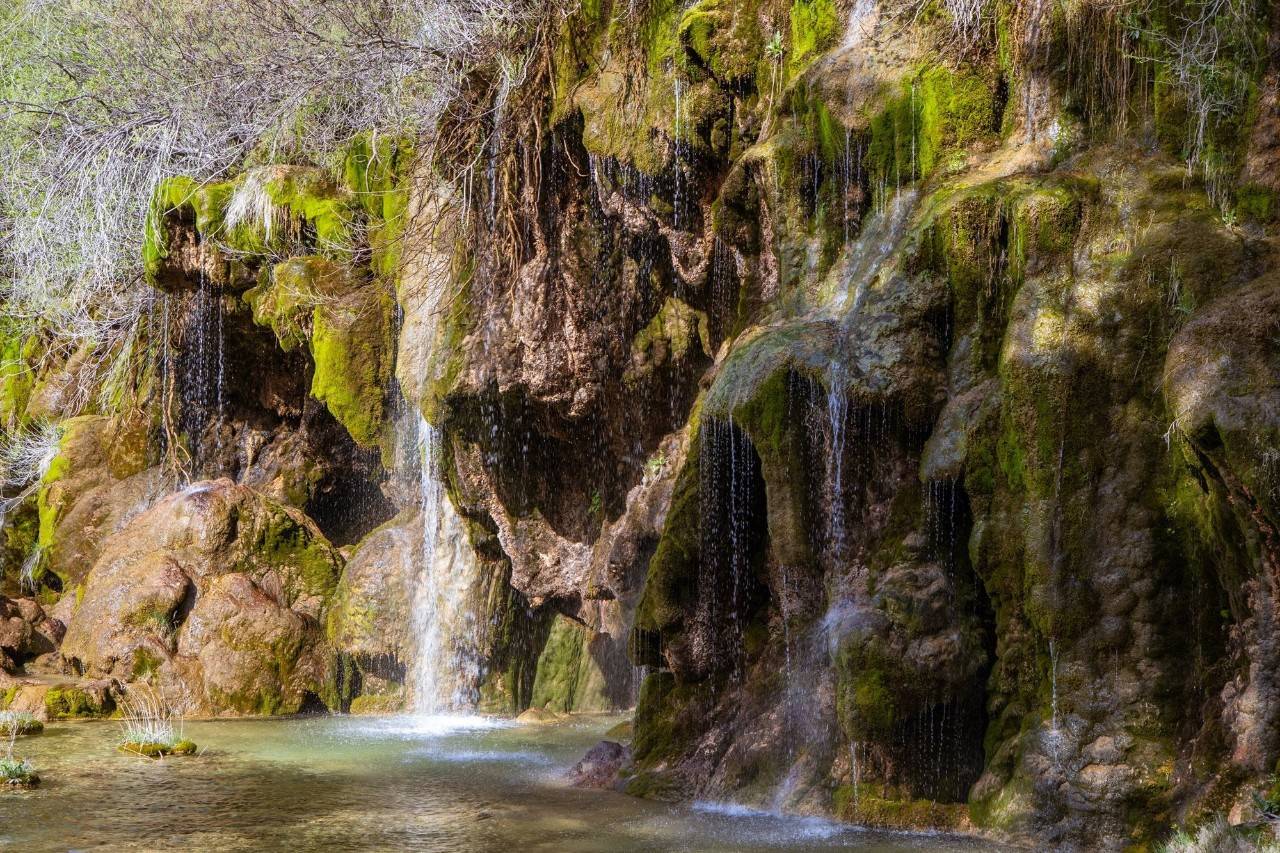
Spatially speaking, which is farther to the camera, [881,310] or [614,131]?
[614,131]

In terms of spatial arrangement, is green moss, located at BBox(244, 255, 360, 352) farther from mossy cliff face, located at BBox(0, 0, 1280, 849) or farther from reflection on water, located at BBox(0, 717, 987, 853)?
reflection on water, located at BBox(0, 717, 987, 853)

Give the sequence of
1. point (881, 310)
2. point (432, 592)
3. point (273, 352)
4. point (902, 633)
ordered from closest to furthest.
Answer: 1. point (902, 633)
2. point (881, 310)
3. point (432, 592)
4. point (273, 352)

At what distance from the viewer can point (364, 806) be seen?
836 cm

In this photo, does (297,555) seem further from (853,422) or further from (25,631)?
(853,422)

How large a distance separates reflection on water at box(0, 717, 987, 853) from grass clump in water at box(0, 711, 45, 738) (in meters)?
0.18

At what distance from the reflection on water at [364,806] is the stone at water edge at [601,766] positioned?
155mm

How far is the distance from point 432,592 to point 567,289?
3.89m

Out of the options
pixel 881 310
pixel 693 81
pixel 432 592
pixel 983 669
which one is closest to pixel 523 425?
pixel 432 592

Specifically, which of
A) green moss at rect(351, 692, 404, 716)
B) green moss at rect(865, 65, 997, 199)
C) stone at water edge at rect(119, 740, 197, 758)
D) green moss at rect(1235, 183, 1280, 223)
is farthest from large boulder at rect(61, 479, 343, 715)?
green moss at rect(1235, 183, 1280, 223)

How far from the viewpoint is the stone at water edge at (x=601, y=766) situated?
912 centimetres

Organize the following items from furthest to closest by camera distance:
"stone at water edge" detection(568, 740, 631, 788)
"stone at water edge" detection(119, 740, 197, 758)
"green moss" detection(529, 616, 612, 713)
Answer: "green moss" detection(529, 616, 612, 713)
"stone at water edge" detection(119, 740, 197, 758)
"stone at water edge" detection(568, 740, 631, 788)

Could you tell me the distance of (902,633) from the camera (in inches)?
303

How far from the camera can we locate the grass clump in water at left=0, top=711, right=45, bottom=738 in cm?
1138

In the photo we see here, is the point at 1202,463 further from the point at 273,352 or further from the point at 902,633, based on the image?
the point at 273,352
